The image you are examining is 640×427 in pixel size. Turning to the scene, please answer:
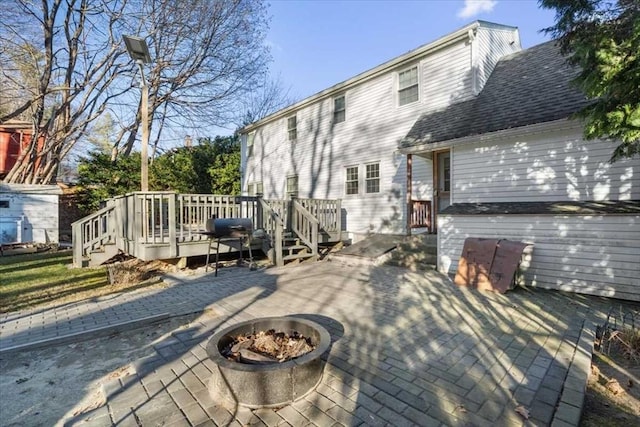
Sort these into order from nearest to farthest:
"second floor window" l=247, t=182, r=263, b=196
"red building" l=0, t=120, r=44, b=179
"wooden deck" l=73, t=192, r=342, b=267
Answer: "wooden deck" l=73, t=192, r=342, b=267 < "second floor window" l=247, t=182, r=263, b=196 < "red building" l=0, t=120, r=44, b=179

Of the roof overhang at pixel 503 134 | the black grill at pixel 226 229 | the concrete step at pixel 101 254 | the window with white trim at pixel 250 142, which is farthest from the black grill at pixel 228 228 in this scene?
the window with white trim at pixel 250 142

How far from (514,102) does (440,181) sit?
2690 millimetres

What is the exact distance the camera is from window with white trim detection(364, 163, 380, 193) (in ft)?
35.7

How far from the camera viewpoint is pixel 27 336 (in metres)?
4.08

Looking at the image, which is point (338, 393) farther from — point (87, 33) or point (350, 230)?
point (87, 33)

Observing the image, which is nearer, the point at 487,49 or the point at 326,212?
the point at 487,49

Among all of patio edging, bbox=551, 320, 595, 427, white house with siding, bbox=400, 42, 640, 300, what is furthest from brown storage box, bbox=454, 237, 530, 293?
patio edging, bbox=551, 320, 595, 427

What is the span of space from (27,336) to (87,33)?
55.7 feet

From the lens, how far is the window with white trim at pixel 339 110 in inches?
479

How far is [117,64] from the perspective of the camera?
16.6 meters

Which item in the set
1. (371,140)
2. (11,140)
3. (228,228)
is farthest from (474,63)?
Answer: (11,140)

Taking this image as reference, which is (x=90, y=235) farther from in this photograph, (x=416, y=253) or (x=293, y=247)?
(x=416, y=253)

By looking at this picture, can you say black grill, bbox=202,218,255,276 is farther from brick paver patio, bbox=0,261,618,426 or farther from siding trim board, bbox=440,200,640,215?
siding trim board, bbox=440,200,640,215

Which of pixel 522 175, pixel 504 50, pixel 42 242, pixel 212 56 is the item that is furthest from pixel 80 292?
pixel 212 56
